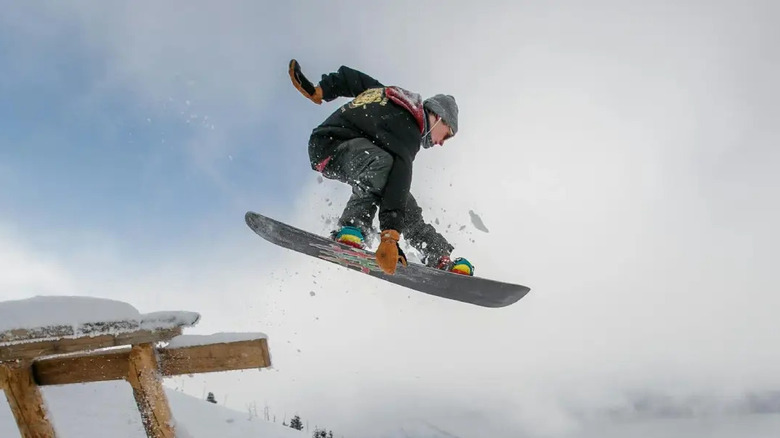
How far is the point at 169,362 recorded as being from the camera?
352cm

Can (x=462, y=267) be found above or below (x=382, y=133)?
below

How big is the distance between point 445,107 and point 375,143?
855mm

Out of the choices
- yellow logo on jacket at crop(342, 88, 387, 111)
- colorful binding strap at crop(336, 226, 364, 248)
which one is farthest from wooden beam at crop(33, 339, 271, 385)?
yellow logo on jacket at crop(342, 88, 387, 111)

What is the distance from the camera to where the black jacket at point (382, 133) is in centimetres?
443

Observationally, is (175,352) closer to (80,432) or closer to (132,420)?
(80,432)

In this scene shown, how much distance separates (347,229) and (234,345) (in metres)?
1.68

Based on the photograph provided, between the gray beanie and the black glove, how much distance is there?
1115 mm

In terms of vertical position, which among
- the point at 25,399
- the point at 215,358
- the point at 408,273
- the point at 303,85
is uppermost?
the point at 303,85

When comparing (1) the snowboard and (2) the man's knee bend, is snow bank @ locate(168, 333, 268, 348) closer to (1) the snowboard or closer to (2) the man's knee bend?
(1) the snowboard

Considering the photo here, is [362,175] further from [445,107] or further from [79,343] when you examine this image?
[79,343]

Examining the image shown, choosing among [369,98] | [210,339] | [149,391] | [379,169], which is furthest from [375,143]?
[149,391]

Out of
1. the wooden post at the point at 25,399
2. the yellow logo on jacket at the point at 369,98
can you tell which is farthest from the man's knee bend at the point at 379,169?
the wooden post at the point at 25,399

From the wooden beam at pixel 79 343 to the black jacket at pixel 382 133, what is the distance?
6.39ft

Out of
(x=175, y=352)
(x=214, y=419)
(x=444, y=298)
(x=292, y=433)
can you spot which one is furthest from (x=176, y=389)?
(x=175, y=352)
